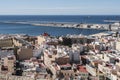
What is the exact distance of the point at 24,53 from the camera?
71.3 ft

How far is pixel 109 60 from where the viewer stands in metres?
20.3

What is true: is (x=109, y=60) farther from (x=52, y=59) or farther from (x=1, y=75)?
(x=1, y=75)

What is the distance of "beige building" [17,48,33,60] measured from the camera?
70.5 ft

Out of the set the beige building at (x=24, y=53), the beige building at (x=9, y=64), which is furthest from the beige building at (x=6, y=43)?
the beige building at (x=9, y=64)

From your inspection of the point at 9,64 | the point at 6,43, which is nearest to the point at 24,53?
the point at 9,64

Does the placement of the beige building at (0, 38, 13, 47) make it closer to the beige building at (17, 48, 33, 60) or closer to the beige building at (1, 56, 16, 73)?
the beige building at (17, 48, 33, 60)

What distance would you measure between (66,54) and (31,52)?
2741mm

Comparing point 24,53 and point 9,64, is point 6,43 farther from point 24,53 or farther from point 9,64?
point 9,64

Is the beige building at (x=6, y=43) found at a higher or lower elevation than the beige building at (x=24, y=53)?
lower

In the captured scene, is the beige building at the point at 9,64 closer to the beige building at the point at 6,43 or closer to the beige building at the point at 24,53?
the beige building at the point at 24,53

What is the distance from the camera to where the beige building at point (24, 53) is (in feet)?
70.5

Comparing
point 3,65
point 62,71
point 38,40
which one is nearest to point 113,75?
point 62,71

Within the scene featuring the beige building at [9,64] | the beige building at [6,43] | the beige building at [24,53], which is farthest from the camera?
the beige building at [6,43]

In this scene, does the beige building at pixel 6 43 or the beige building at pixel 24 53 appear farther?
the beige building at pixel 6 43
